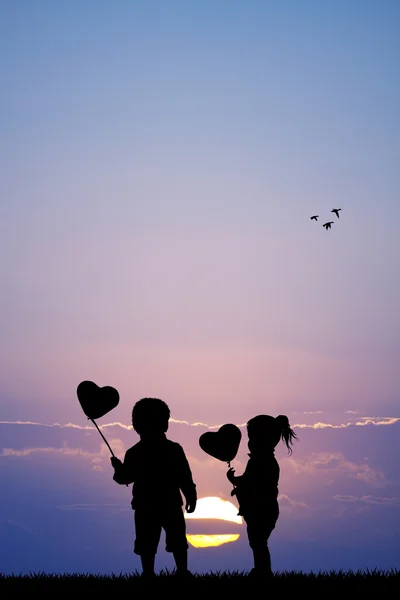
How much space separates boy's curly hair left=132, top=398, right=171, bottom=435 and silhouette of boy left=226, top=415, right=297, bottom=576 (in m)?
2.04

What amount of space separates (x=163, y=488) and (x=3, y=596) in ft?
9.62

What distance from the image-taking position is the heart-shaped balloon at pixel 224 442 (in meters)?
13.5

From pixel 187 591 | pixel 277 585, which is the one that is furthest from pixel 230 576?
pixel 187 591

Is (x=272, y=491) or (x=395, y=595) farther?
(x=272, y=491)

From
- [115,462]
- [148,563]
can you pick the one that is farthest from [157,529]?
[115,462]

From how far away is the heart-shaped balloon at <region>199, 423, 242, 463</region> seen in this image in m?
13.5

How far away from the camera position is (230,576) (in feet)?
44.2

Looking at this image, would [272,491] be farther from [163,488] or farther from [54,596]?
[54,596]

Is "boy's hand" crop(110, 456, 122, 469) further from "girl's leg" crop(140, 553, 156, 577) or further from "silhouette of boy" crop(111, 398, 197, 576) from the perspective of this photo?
"girl's leg" crop(140, 553, 156, 577)

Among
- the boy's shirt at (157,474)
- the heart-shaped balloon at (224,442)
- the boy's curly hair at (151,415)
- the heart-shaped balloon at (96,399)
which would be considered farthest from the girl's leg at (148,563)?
the heart-shaped balloon at (224,442)

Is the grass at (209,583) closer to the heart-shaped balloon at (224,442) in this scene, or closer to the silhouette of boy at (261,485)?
the silhouette of boy at (261,485)

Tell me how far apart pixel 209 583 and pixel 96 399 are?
331 centimetres

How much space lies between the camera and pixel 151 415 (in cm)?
1173

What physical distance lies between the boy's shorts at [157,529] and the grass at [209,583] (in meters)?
0.45
